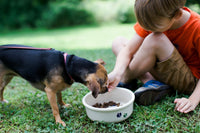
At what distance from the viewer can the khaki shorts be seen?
280 cm

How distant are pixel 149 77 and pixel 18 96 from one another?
247 centimetres

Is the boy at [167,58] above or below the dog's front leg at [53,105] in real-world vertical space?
above

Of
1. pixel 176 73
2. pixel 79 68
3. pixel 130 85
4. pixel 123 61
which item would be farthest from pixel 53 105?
pixel 176 73

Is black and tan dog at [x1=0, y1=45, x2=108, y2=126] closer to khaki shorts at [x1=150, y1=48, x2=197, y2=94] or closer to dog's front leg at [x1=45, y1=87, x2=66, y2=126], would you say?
dog's front leg at [x1=45, y1=87, x2=66, y2=126]

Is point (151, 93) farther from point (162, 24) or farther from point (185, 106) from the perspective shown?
point (162, 24)

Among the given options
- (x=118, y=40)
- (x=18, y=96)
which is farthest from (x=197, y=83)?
(x=18, y=96)

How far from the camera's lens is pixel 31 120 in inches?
113

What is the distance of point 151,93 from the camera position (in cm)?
294

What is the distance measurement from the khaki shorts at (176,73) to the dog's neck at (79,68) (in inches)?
38.9

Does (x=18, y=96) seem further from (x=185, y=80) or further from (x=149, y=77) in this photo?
(x=185, y=80)

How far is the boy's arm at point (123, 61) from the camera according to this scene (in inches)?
117

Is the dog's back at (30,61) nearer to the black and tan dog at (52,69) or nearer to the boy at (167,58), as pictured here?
the black and tan dog at (52,69)

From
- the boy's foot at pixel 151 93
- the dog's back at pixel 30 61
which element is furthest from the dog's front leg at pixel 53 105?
the boy's foot at pixel 151 93

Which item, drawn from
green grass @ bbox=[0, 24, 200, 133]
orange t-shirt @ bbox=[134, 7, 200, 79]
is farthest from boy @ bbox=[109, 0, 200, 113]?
green grass @ bbox=[0, 24, 200, 133]
